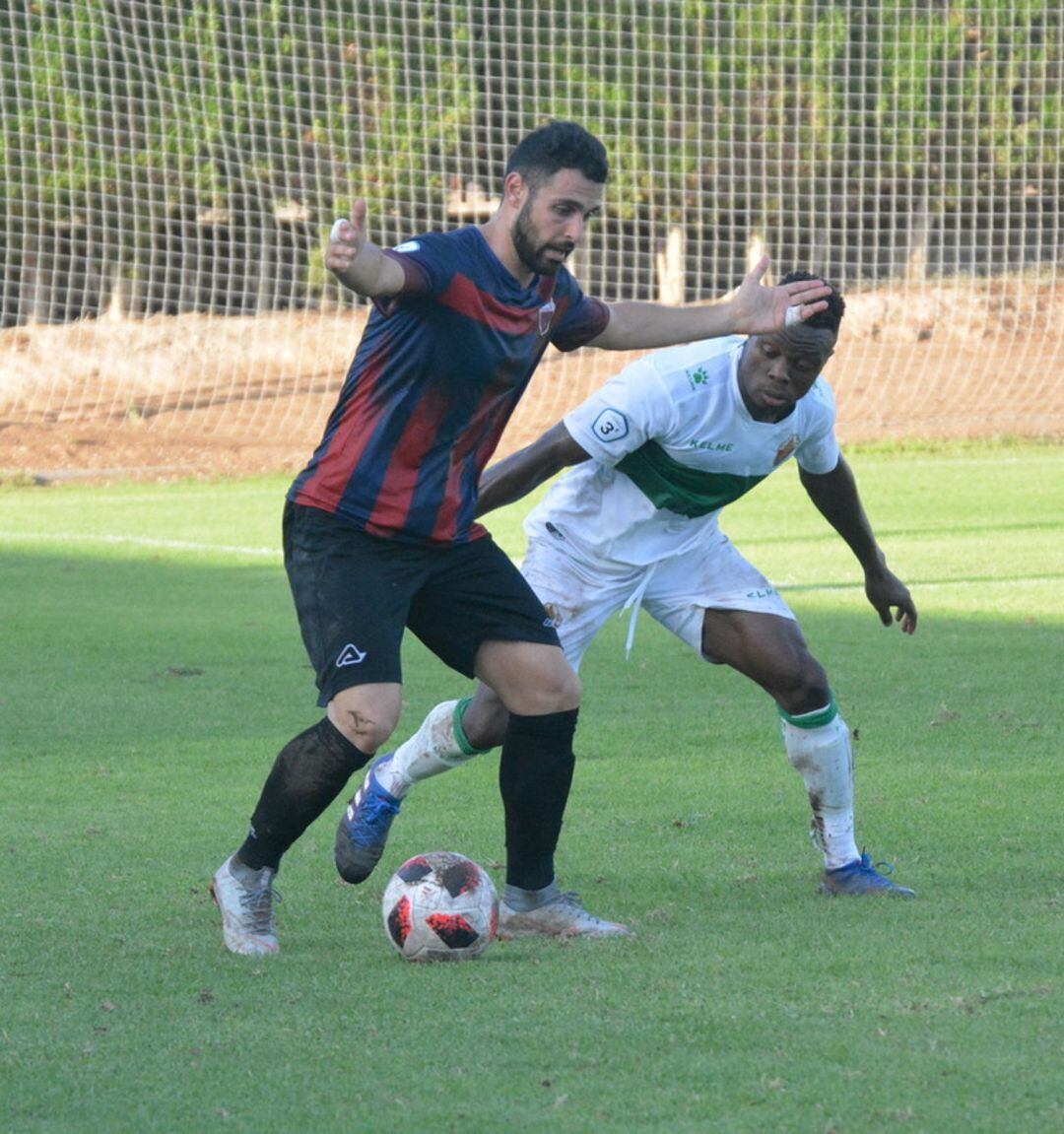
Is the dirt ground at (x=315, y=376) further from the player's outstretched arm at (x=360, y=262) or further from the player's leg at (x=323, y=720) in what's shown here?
the player's outstretched arm at (x=360, y=262)

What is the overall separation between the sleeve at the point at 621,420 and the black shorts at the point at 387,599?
712 mm

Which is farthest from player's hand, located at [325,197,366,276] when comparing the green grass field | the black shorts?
the green grass field

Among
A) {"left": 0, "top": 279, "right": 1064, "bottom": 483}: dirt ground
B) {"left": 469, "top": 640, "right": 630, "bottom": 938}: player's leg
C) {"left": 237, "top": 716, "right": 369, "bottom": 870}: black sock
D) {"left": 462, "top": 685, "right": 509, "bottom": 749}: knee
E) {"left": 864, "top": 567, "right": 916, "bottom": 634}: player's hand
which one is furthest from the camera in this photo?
{"left": 0, "top": 279, "right": 1064, "bottom": 483}: dirt ground

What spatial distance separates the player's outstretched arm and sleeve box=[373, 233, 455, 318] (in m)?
0.04

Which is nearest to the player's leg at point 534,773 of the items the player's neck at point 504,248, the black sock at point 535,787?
the black sock at point 535,787

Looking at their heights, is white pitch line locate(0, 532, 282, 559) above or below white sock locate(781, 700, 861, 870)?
below

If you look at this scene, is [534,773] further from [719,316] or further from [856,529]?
[856,529]

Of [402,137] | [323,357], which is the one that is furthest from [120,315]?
[402,137]

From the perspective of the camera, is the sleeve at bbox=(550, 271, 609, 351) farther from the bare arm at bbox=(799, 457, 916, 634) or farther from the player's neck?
the bare arm at bbox=(799, 457, 916, 634)

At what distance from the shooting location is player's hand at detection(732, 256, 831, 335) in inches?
204

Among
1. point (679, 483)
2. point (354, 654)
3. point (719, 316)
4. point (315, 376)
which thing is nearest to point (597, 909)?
point (354, 654)

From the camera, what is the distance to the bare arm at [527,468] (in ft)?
18.6

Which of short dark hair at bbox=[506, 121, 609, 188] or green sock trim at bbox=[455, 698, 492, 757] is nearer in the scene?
short dark hair at bbox=[506, 121, 609, 188]

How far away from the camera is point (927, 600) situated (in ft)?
38.1
